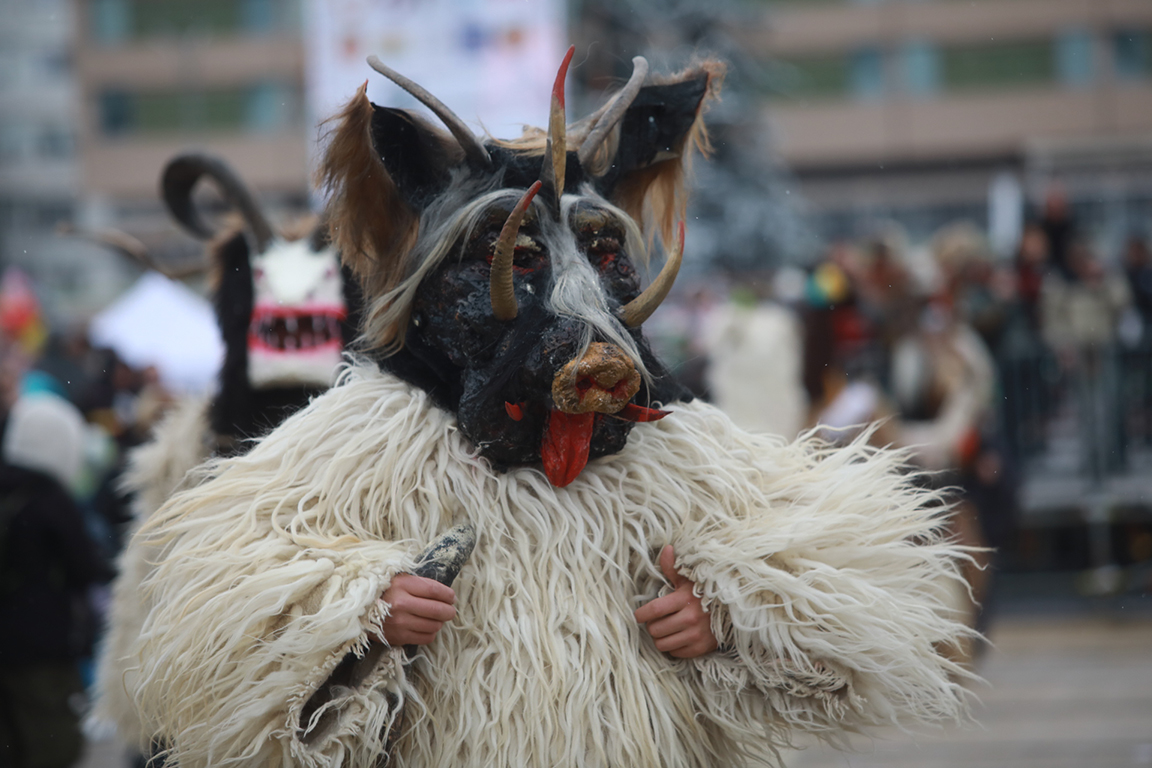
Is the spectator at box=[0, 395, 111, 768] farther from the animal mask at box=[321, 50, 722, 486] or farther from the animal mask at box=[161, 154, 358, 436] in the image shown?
the animal mask at box=[321, 50, 722, 486]

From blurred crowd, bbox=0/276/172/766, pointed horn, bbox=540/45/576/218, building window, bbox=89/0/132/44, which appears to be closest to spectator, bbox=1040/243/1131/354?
blurred crowd, bbox=0/276/172/766

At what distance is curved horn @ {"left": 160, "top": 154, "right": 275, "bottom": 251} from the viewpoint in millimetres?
2951

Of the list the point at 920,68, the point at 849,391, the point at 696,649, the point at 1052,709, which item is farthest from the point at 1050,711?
the point at 920,68

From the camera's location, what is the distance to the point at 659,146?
205 cm

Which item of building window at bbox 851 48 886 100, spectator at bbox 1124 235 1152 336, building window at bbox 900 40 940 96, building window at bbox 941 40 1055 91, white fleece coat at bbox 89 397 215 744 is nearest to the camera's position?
white fleece coat at bbox 89 397 215 744

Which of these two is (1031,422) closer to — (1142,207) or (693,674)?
(1142,207)

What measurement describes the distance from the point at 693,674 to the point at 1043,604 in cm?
686

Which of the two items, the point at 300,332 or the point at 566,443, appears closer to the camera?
the point at 566,443

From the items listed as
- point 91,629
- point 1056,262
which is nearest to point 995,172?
point 1056,262

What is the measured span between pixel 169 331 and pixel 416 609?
16.3 feet

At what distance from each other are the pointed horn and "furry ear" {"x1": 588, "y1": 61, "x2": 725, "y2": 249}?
0.17 meters

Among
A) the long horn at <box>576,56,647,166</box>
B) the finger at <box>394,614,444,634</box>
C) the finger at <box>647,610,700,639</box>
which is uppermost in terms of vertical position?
the long horn at <box>576,56,647,166</box>

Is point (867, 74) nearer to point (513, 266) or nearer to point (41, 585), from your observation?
point (41, 585)

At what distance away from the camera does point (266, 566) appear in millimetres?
1726
